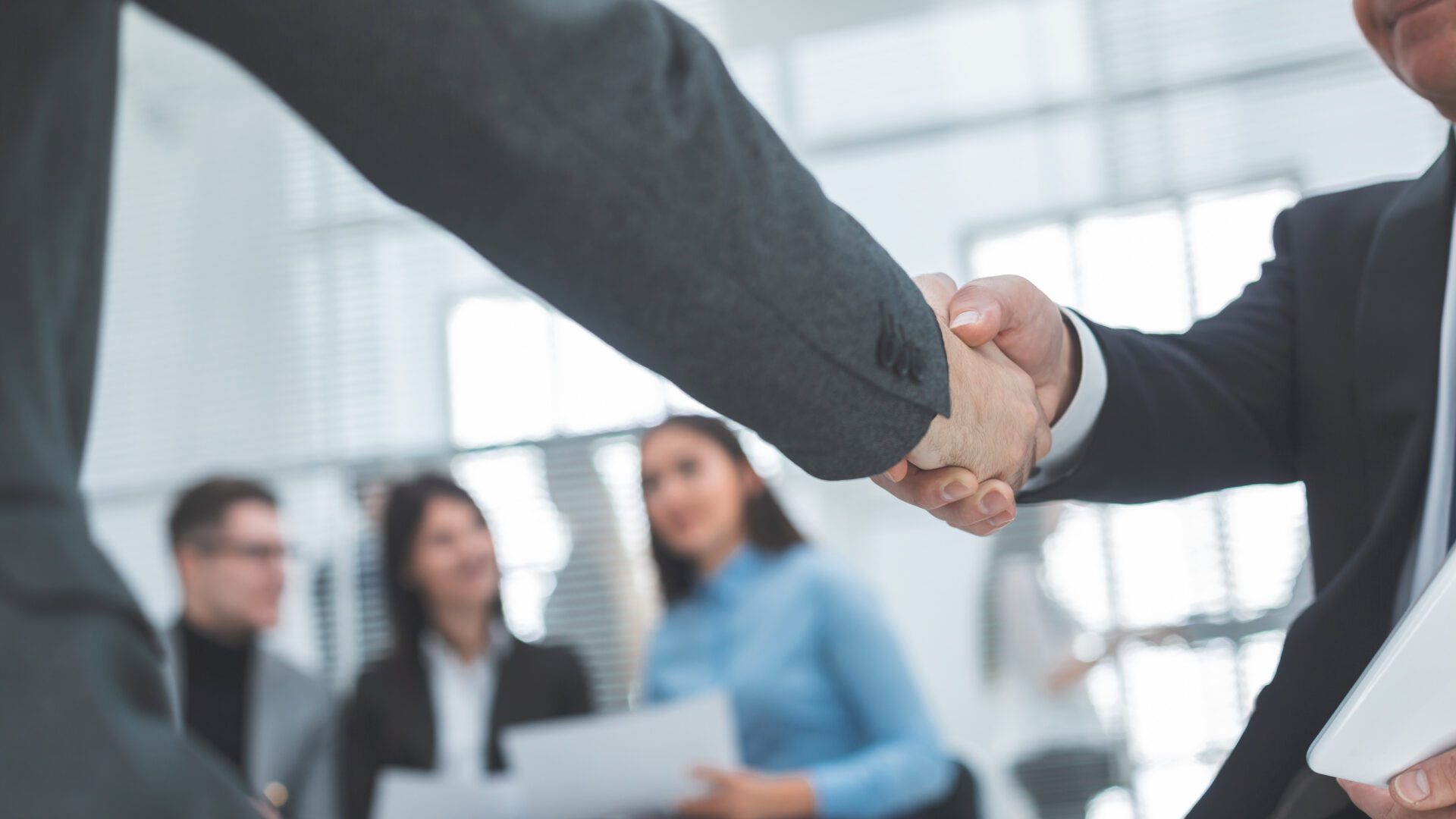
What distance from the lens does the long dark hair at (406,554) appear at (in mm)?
2670

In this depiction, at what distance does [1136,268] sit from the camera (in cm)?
325

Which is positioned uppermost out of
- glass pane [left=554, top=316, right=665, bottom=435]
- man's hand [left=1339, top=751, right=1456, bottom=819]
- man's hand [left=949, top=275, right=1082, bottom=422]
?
glass pane [left=554, top=316, right=665, bottom=435]

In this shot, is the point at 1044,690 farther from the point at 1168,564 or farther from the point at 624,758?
the point at 624,758

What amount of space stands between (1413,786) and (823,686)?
1.55 m

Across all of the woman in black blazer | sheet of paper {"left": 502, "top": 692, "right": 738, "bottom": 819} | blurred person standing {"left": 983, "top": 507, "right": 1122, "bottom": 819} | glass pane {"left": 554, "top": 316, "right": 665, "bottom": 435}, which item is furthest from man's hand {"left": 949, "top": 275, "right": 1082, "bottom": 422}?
glass pane {"left": 554, "top": 316, "right": 665, "bottom": 435}

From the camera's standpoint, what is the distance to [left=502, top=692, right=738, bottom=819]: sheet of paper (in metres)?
1.95

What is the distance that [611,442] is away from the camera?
11.7ft

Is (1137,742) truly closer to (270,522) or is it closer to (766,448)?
(766,448)

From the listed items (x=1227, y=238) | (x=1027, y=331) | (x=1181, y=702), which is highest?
(x=1227, y=238)

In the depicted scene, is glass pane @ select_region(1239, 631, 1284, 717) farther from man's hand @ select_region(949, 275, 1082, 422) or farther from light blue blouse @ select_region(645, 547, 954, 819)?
man's hand @ select_region(949, 275, 1082, 422)

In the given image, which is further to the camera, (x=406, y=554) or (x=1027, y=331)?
(x=406, y=554)

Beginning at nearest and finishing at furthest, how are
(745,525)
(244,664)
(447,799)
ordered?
(447,799) < (745,525) < (244,664)

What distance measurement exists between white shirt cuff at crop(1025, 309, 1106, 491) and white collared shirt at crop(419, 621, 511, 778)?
1.72 meters

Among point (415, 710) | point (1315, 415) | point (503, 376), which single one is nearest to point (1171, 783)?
point (415, 710)
